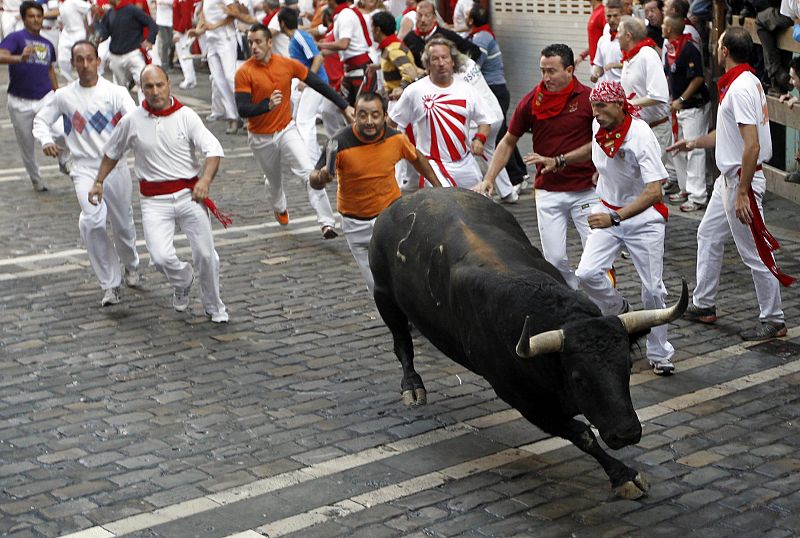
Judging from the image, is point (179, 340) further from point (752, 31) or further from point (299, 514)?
point (752, 31)

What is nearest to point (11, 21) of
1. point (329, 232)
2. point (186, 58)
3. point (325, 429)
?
point (186, 58)

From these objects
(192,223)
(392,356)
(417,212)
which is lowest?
(392,356)

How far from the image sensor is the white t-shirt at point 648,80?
13023 mm

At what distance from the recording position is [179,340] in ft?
33.0

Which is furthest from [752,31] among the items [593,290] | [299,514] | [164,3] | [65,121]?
[164,3]

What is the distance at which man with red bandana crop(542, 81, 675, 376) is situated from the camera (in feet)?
27.7

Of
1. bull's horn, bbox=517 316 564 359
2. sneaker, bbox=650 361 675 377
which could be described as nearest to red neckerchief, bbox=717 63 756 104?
sneaker, bbox=650 361 675 377

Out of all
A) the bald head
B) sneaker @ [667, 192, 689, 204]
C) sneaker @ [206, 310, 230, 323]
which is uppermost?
the bald head

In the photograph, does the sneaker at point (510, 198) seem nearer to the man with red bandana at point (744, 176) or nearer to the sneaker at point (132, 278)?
the sneaker at point (132, 278)

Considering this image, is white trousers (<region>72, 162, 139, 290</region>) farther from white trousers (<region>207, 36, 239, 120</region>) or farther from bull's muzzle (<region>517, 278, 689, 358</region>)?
white trousers (<region>207, 36, 239, 120</region>)

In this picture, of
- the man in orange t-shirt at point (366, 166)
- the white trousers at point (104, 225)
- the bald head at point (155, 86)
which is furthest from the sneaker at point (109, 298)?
the man in orange t-shirt at point (366, 166)

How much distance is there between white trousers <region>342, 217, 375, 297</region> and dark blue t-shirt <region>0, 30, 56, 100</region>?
7.67 m

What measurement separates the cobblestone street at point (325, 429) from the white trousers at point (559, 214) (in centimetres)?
103

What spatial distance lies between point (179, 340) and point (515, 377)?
4.00 m
